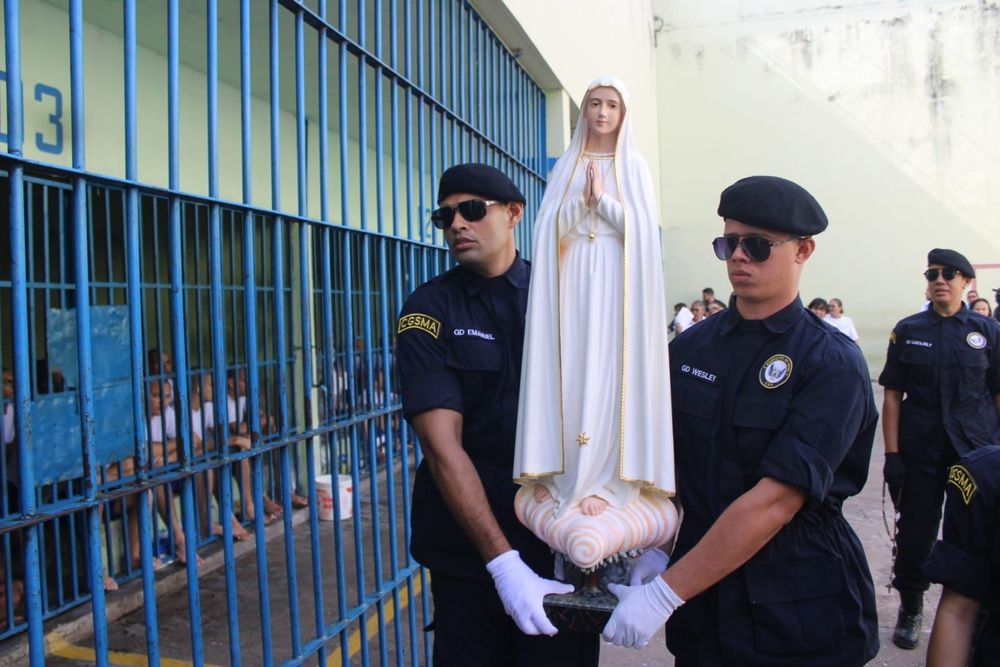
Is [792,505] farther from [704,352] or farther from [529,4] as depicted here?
[529,4]

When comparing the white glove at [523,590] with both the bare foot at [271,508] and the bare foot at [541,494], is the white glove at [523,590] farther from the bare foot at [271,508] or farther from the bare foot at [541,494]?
the bare foot at [271,508]

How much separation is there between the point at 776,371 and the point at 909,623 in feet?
9.64

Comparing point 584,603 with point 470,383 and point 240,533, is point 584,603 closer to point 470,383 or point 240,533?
point 470,383

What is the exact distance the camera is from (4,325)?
5664mm

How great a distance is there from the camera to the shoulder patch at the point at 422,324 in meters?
2.19

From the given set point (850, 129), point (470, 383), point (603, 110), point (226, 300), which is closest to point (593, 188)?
point (603, 110)

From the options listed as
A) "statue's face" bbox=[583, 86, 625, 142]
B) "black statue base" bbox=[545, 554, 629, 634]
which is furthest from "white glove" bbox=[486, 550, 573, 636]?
"statue's face" bbox=[583, 86, 625, 142]

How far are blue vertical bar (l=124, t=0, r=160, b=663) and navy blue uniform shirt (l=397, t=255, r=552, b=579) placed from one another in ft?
2.18

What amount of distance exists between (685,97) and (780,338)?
15092mm

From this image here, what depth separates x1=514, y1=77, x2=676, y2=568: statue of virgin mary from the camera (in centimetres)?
184

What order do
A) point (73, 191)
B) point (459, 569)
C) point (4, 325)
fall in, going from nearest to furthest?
point (73, 191) → point (459, 569) → point (4, 325)

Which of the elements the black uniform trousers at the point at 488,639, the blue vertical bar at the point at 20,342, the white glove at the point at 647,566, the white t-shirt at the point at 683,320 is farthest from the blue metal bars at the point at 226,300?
the white t-shirt at the point at 683,320

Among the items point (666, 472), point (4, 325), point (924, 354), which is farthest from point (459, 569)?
point (4, 325)

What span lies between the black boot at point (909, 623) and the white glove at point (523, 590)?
2.93 meters
